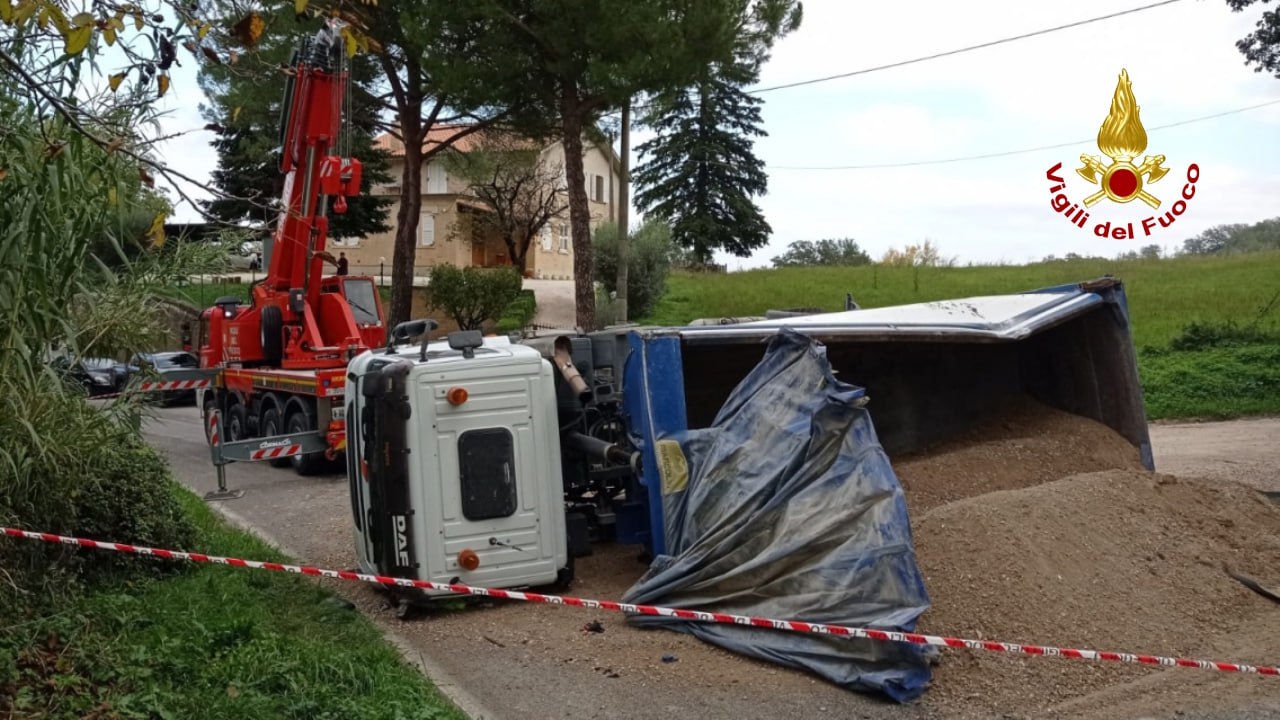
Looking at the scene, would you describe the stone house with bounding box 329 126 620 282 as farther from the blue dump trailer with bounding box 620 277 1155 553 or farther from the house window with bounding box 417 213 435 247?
the blue dump trailer with bounding box 620 277 1155 553

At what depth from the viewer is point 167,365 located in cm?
2072

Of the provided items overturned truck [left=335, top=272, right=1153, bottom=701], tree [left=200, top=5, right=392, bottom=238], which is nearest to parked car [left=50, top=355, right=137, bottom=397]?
overturned truck [left=335, top=272, right=1153, bottom=701]

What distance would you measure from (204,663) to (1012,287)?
87.2ft

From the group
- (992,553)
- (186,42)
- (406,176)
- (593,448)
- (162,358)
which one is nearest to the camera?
(186,42)

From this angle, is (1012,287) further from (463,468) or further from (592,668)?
(592,668)

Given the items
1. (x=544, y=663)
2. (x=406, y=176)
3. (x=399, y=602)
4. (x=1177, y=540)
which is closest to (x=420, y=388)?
A: (x=399, y=602)

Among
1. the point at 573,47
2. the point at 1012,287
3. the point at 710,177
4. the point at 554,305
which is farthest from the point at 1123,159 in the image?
the point at 710,177

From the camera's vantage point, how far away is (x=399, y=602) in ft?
24.8

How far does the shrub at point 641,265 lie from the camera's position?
109 feet

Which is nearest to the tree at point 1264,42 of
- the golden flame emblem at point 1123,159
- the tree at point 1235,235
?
the golden flame emblem at point 1123,159

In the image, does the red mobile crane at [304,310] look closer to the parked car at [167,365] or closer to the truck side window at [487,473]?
the parked car at [167,365]

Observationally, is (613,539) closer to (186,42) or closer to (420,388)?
(420,388)

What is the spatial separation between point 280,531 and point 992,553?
6598mm

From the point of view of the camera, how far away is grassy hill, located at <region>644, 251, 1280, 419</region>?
19234 millimetres
